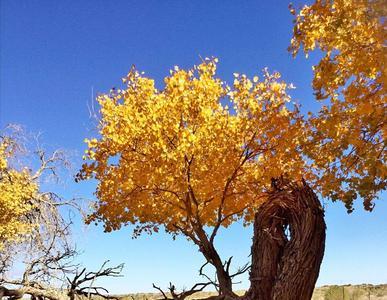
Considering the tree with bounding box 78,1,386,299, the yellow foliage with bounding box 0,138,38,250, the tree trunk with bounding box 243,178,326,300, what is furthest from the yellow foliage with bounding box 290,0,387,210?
the yellow foliage with bounding box 0,138,38,250

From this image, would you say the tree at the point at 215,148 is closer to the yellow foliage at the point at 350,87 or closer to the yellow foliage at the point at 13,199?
the yellow foliage at the point at 350,87

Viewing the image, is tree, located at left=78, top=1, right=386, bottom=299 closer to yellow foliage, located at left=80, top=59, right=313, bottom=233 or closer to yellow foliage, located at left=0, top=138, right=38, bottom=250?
yellow foliage, located at left=80, top=59, right=313, bottom=233

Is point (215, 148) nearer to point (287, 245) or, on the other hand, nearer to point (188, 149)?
point (188, 149)

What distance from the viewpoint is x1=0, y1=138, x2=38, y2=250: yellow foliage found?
20.1m

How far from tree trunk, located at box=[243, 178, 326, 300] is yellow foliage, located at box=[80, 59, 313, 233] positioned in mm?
7012

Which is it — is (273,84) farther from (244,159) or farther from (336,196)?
(336,196)

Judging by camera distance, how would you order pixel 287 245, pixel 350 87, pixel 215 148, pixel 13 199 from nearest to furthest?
1. pixel 287 245
2. pixel 350 87
3. pixel 215 148
4. pixel 13 199

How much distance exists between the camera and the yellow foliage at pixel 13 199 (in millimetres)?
20078

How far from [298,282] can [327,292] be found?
1795cm

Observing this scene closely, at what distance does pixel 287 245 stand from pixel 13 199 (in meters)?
17.8

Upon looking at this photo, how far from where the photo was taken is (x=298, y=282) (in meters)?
4.82

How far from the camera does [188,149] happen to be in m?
13.0

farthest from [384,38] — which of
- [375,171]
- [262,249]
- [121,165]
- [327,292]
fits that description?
[327,292]

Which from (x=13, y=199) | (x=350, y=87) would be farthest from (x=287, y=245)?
(x=13, y=199)
